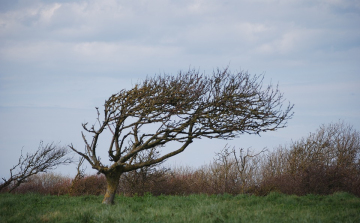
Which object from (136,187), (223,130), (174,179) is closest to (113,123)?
(223,130)

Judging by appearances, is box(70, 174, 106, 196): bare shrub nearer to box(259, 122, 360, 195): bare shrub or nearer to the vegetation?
the vegetation

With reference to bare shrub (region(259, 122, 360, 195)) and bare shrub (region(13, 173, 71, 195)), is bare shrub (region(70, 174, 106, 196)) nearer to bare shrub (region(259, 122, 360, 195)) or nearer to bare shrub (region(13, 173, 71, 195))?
bare shrub (region(13, 173, 71, 195))

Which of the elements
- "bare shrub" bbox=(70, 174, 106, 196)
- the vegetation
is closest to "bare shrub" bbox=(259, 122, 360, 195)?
the vegetation

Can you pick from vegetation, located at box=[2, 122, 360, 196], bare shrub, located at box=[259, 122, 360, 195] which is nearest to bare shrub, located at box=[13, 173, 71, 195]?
vegetation, located at box=[2, 122, 360, 196]

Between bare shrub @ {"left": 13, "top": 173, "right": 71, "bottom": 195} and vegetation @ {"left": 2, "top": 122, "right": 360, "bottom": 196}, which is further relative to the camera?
bare shrub @ {"left": 13, "top": 173, "right": 71, "bottom": 195}

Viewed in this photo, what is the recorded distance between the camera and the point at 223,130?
14.3 m

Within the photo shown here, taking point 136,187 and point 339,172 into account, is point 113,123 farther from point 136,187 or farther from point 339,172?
point 339,172

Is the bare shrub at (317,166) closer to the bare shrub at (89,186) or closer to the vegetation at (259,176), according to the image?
the vegetation at (259,176)

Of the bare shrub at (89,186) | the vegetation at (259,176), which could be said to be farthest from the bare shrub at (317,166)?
the bare shrub at (89,186)

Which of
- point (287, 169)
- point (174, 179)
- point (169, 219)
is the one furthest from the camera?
point (287, 169)

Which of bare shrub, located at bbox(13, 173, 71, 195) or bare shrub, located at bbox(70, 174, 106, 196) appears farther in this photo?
bare shrub, located at bbox(13, 173, 71, 195)

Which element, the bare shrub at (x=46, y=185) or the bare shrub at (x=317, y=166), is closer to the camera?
the bare shrub at (x=317, y=166)

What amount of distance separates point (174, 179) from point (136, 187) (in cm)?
431

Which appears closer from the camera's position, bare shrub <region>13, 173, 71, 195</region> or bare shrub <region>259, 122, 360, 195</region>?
bare shrub <region>259, 122, 360, 195</region>
